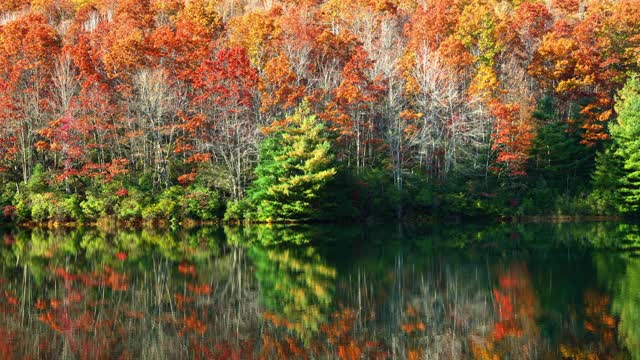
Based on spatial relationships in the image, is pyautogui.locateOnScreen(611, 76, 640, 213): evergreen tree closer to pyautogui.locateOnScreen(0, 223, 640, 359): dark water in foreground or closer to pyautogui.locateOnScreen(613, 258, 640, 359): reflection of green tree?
pyautogui.locateOnScreen(0, 223, 640, 359): dark water in foreground

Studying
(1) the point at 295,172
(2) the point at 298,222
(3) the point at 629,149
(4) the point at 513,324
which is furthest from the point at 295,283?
(3) the point at 629,149

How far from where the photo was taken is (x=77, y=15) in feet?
240

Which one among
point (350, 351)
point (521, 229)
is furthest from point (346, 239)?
point (350, 351)

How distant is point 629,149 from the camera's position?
44.7 m

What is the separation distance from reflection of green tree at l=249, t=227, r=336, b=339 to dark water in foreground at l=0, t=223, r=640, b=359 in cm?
6

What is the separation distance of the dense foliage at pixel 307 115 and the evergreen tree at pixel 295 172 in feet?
0.83

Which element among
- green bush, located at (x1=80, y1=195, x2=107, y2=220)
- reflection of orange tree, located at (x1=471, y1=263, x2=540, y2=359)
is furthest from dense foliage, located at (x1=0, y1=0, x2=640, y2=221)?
reflection of orange tree, located at (x1=471, y1=263, x2=540, y2=359)

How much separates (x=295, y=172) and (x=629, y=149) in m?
21.0

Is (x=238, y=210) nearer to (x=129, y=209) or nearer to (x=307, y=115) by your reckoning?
(x=129, y=209)

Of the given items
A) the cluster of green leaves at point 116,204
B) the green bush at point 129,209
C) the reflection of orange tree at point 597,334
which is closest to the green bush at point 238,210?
the cluster of green leaves at point 116,204

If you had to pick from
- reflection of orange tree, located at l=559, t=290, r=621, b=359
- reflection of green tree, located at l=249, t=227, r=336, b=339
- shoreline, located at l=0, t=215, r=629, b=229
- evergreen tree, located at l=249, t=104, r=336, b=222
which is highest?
evergreen tree, located at l=249, t=104, r=336, b=222

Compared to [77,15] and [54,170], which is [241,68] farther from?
[77,15]

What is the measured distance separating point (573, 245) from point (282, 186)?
56.0ft

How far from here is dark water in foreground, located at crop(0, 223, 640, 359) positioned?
1428cm
